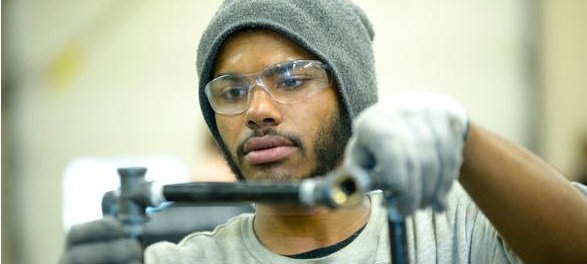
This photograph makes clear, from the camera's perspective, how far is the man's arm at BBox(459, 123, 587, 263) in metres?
1.02

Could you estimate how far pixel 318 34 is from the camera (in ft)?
4.48

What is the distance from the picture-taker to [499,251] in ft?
3.84

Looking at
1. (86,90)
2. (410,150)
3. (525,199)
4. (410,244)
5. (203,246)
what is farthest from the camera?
(86,90)

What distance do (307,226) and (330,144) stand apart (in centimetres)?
14

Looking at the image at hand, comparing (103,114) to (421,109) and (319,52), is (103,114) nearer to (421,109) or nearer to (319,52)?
(319,52)

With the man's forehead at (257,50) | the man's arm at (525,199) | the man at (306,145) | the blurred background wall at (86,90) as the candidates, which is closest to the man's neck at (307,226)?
the man at (306,145)

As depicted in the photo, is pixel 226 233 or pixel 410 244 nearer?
pixel 410 244

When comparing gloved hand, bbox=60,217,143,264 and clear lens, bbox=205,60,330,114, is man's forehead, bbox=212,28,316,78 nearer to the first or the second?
clear lens, bbox=205,60,330,114

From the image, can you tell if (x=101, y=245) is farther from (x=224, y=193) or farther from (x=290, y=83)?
(x=290, y=83)

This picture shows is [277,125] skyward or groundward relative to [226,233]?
skyward

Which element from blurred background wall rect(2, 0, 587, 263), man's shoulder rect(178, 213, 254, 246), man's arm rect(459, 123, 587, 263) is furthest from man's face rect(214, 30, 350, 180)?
blurred background wall rect(2, 0, 587, 263)

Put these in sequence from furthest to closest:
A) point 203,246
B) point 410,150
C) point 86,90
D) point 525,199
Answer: point 86,90, point 203,246, point 525,199, point 410,150

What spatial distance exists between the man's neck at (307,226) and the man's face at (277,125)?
2.7 inches

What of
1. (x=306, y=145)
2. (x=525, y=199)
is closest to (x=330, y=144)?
(x=306, y=145)
